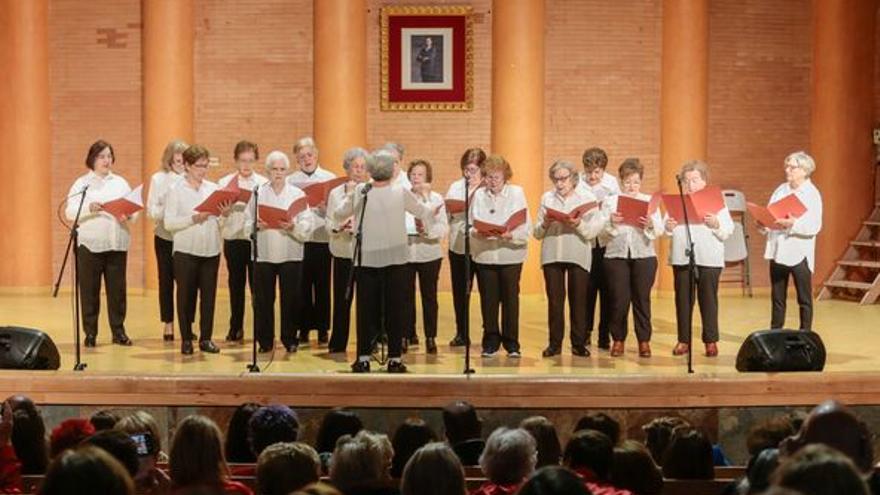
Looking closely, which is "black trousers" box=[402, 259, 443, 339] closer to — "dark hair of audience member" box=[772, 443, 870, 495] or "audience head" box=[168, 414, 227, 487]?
"audience head" box=[168, 414, 227, 487]

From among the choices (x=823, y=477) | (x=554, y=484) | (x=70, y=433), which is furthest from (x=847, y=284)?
(x=823, y=477)

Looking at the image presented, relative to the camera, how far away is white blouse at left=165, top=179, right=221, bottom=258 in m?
10.2

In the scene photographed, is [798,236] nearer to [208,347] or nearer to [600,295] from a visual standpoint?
[600,295]

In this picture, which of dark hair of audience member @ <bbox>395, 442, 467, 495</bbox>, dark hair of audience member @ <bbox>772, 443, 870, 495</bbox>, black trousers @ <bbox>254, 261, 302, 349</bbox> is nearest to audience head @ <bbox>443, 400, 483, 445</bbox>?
dark hair of audience member @ <bbox>395, 442, 467, 495</bbox>

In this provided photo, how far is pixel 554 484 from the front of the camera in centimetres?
395

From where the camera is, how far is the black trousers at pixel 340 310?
10.4 meters

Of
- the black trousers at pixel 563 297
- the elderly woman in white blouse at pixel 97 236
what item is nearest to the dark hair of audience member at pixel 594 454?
the black trousers at pixel 563 297

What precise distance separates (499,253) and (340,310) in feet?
4.11

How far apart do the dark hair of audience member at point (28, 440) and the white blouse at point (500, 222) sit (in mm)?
4372

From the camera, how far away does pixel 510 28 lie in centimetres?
1430

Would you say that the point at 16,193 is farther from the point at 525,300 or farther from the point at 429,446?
the point at 429,446

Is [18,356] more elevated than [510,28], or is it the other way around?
[510,28]

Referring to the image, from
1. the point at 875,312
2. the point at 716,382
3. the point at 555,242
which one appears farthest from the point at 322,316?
the point at 875,312

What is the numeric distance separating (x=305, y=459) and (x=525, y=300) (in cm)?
963
